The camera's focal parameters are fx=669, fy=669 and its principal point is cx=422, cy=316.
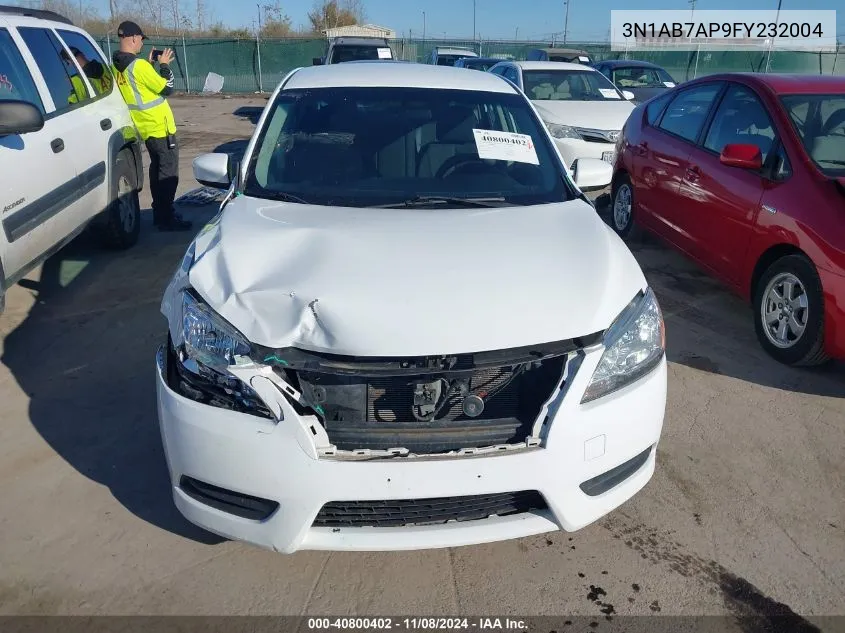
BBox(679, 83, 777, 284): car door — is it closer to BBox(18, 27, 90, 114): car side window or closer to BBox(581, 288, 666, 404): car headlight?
BBox(581, 288, 666, 404): car headlight

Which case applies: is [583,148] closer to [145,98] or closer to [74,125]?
[145,98]

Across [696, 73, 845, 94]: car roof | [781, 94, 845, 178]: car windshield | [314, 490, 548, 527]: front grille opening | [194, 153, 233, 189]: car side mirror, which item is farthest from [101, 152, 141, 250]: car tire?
[781, 94, 845, 178]: car windshield

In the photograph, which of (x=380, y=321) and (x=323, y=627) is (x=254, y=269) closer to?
(x=380, y=321)

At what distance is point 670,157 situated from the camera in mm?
5398

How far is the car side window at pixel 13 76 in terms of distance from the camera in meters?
4.28

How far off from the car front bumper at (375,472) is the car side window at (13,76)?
3186mm

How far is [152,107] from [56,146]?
2070 mm

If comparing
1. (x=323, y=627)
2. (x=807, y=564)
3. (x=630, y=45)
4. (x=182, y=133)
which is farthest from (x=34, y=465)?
(x=630, y=45)

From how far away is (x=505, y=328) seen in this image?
2141 millimetres

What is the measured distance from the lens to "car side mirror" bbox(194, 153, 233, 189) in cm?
362

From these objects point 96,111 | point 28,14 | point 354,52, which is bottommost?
point 96,111

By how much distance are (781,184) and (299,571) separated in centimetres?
353

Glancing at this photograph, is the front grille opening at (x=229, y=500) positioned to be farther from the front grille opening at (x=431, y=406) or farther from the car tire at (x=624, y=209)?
the car tire at (x=624, y=209)

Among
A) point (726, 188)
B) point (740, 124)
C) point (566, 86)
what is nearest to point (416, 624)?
point (726, 188)
